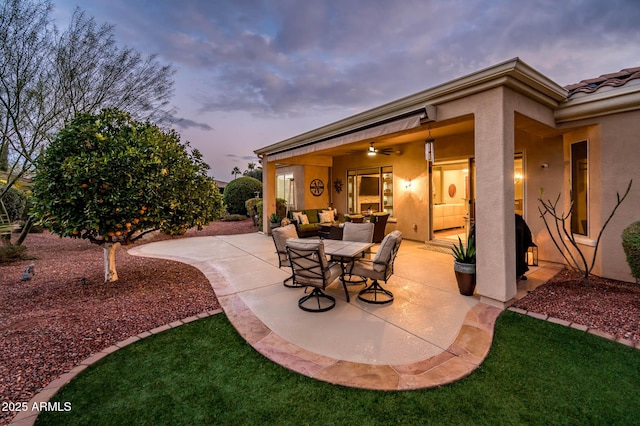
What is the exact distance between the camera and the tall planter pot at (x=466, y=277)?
4.38 metres

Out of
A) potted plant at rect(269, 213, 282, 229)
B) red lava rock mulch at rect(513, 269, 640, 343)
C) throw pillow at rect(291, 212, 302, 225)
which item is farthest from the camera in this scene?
potted plant at rect(269, 213, 282, 229)

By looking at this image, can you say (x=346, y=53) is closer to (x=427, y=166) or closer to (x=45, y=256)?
(x=427, y=166)

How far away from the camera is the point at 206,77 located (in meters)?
11.1

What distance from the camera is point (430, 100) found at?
15.6 ft

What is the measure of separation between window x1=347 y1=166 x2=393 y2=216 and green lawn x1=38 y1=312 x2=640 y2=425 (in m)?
7.67

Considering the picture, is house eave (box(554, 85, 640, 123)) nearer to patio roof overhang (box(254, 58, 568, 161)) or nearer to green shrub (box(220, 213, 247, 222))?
patio roof overhang (box(254, 58, 568, 161))

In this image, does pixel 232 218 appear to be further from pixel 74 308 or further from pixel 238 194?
pixel 74 308

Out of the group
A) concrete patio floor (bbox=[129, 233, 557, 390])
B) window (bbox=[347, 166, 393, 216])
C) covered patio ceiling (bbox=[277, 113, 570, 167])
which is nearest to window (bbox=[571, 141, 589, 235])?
covered patio ceiling (bbox=[277, 113, 570, 167])

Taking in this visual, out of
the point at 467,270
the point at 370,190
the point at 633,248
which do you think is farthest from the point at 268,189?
the point at 633,248

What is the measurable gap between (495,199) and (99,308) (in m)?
5.92

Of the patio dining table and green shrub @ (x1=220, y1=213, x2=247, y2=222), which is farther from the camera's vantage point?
green shrub @ (x1=220, y1=213, x2=247, y2=222)

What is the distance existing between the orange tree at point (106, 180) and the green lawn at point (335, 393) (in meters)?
2.25

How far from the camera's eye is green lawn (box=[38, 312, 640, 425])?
6.81ft

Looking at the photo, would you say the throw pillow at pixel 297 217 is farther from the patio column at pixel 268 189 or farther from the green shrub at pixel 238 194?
the green shrub at pixel 238 194
